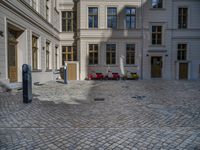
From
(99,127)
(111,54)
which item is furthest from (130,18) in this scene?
(99,127)

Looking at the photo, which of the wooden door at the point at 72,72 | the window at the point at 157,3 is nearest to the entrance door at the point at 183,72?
the window at the point at 157,3

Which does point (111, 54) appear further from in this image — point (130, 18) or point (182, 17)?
point (182, 17)

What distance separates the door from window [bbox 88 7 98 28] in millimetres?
9579

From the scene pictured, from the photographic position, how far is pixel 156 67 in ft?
63.9

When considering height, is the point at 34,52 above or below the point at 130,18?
below

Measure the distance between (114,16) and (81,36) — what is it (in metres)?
4.41

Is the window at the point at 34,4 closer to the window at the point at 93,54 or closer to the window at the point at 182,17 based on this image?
the window at the point at 93,54

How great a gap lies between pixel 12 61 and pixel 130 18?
13.7 meters

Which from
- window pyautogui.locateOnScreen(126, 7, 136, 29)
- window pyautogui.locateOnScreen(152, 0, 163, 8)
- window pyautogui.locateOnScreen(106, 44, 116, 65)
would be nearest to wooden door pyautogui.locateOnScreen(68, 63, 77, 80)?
window pyautogui.locateOnScreen(106, 44, 116, 65)

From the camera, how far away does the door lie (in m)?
10.2

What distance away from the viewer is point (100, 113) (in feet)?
18.6

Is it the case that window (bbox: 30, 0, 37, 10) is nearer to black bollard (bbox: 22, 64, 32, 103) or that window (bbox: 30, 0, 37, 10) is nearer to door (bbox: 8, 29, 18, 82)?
door (bbox: 8, 29, 18, 82)

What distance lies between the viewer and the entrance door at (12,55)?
33.5 ft

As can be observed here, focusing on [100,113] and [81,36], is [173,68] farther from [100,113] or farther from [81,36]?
[100,113]
